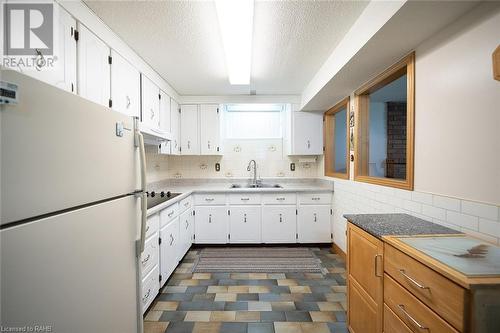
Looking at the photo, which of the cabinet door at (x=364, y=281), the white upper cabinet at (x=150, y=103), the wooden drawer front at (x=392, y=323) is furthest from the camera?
the white upper cabinet at (x=150, y=103)

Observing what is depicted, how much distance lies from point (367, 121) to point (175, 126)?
2.67 meters

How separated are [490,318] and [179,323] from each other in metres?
1.88

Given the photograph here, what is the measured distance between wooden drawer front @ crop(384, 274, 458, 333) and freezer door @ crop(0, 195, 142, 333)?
144cm

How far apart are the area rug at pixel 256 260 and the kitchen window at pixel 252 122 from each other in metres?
1.93

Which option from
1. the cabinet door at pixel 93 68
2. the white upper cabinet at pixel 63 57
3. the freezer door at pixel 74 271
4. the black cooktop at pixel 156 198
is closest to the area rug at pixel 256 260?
the black cooktop at pixel 156 198

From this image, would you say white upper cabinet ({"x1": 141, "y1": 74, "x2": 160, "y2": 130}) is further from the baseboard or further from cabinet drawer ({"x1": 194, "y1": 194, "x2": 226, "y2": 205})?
the baseboard

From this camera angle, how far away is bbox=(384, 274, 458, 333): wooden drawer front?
2.78 ft

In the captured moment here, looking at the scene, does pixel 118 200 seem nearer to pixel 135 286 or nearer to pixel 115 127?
pixel 115 127

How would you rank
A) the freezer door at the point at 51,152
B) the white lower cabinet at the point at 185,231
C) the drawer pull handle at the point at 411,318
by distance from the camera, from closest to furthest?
1. the freezer door at the point at 51,152
2. the drawer pull handle at the point at 411,318
3. the white lower cabinet at the point at 185,231

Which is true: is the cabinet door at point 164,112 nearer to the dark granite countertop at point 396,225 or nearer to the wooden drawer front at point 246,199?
the wooden drawer front at point 246,199

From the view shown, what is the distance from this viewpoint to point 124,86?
78.0 inches

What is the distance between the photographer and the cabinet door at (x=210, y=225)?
3199mm

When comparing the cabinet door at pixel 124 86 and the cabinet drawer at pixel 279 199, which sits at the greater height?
the cabinet door at pixel 124 86

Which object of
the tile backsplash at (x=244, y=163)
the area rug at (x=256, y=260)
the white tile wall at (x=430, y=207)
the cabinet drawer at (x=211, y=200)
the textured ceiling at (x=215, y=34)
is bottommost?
the area rug at (x=256, y=260)
